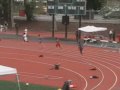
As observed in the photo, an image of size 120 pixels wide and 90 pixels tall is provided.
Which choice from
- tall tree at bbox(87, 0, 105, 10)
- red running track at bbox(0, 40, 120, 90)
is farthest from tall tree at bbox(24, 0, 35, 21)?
red running track at bbox(0, 40, 120, 90)

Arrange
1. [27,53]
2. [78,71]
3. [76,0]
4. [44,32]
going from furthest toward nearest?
[44,32] → [76,0] → [27,53] → [78,71]

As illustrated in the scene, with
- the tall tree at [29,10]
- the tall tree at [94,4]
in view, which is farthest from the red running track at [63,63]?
the tall tree at [94,4]

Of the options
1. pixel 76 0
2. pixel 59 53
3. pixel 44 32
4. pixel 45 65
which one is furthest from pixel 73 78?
pixel 44 32

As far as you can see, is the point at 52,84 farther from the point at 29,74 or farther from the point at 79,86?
the point at 29,74

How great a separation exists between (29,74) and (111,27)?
2621cm

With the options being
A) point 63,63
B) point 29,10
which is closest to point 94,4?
point 29,10

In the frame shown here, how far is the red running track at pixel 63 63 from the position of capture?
22469 millimetres

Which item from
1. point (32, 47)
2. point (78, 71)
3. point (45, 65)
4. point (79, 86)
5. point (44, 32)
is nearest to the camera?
point (79, 86)

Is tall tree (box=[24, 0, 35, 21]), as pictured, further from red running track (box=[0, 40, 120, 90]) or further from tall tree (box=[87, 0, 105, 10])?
red running track (box=[0, 40, 120, 90])

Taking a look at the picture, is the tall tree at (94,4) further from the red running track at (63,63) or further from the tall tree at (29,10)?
the red running track at (63,63)

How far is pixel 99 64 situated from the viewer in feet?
90.8

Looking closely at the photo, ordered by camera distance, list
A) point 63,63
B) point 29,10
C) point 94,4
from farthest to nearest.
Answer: point 94,4 → point 29,10 → point 63,63

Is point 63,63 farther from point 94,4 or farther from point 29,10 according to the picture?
point 94,4

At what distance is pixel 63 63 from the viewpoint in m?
28.2
